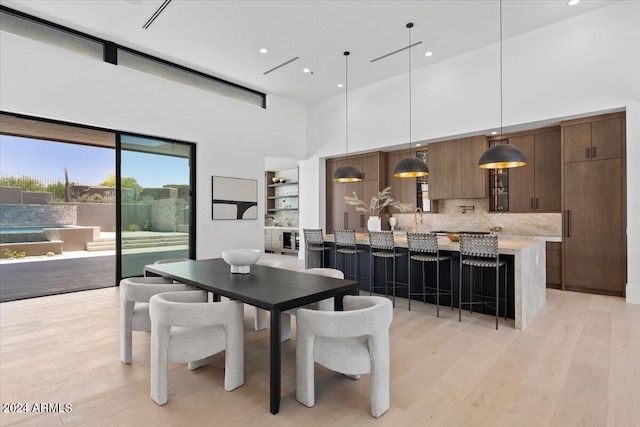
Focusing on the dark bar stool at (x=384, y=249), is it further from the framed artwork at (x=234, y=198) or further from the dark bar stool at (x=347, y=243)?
the framed artwork at (x=234, y=198)

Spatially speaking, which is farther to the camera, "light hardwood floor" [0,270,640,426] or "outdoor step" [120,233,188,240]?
"outdoor step" [120,233,188,240]

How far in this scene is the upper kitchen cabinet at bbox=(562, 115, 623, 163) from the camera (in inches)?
188

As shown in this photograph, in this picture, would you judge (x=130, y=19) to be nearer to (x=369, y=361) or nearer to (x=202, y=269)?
(x=202, y=269)

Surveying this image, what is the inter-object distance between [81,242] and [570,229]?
11750 mm

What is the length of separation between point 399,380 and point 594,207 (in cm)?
455

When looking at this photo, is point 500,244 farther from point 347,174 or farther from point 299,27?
point 299,27

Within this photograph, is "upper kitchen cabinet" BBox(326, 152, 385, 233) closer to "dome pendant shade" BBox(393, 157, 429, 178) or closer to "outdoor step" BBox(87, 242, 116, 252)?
"dome pendant shade" BBox(393, 157, 429, 178)

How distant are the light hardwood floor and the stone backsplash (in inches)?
88.9

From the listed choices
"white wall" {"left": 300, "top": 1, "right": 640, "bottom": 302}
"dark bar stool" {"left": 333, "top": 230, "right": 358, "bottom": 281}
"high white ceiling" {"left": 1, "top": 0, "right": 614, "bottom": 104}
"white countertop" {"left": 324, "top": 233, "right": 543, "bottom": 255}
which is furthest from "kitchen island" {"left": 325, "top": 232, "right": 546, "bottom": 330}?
"high white ceiling" {"left": 1, "top": 0, "right": 614, "bottom": 104}

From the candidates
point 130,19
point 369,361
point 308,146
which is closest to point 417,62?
point 308,146

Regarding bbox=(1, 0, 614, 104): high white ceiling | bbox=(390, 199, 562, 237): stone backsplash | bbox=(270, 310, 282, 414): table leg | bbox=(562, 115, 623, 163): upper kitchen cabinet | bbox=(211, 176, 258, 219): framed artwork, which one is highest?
bbox=(1, 0, 614, 104): high white ceiling

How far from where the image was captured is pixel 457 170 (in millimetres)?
6430

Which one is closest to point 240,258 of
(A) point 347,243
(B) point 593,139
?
(A) point 347,243

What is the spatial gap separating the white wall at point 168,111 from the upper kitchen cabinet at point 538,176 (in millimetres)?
5055
